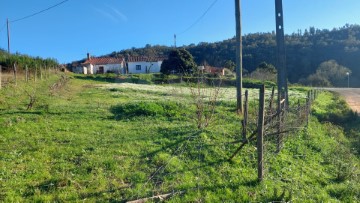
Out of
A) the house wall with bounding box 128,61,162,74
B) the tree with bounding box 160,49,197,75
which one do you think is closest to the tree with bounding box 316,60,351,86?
the tree with bounding box 160,49,197,75

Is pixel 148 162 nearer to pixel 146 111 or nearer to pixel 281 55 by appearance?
pixel 146 111

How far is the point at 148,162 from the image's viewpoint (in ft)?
23.2

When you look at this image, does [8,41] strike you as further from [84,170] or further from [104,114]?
[84,170]

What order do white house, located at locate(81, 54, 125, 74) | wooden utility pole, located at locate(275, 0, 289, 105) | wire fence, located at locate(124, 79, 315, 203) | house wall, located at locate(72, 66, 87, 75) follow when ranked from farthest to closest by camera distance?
1. white house, located at locate(81, 54, 125, 74)
2. house wall, located at locate(72, 66, 87, 75)
3. wooden utility pole, located at locate(275, 0, 289, 105)
4. wire fence, located at locate(124, 79, 315, 203)

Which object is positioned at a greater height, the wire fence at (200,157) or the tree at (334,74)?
the tree at (334,74)

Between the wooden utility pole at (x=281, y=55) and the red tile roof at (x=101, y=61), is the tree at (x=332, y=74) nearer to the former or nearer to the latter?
the red tile roof at (x=101, y=61)

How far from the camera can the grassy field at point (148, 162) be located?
578cm

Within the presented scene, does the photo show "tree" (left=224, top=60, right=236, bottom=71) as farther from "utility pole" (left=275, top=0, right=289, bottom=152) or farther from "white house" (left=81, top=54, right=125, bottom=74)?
"white house" (left=81, top=54, right=125, bottom=74)

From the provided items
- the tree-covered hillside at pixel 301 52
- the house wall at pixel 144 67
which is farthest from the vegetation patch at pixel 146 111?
the house wall at pixel 144 67

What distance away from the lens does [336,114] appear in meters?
17.6

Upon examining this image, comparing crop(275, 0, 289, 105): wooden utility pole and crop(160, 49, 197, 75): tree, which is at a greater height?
crop(160, 49, 197, 75): tree

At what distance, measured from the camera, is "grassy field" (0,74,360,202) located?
578 cm

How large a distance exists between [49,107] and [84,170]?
23.7 feet

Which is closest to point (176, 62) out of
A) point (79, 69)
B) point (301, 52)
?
point (79, 69)
